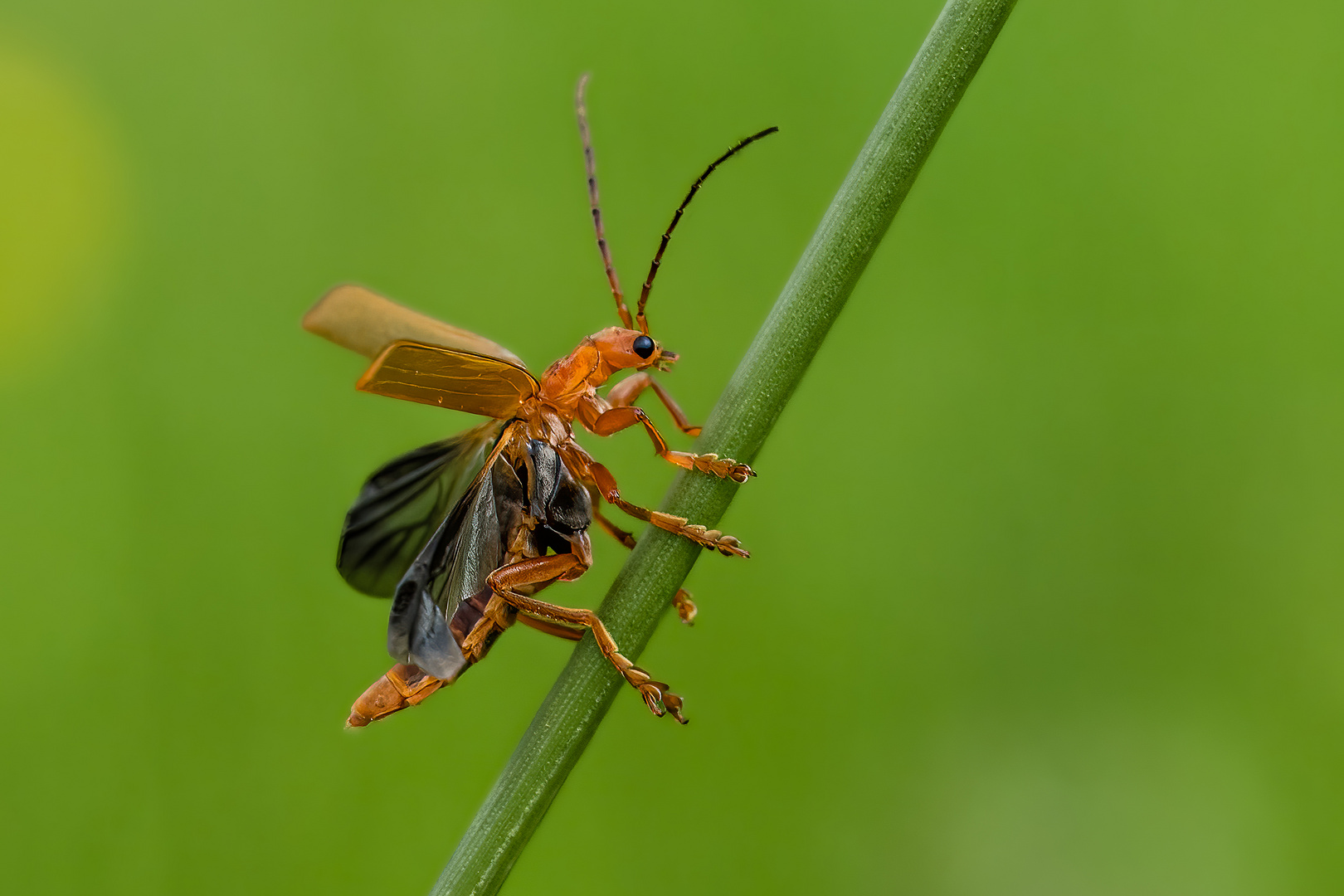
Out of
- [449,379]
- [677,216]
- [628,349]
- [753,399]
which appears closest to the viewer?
[753,399]

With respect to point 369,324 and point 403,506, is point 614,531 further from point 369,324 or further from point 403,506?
point 369,324

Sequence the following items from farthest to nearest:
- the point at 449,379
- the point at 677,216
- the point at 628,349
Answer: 1. the point at 628,349
2. the point at 677,216
3. the point at 449,379

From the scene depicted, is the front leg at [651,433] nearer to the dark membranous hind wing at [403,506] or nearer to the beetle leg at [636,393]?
the beetle leg at [636,393]

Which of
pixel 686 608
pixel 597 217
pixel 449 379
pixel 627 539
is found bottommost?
pixel 686 608

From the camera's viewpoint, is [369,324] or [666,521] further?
[369,324]

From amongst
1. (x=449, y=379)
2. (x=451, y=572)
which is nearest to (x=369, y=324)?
(x=449, y=379)

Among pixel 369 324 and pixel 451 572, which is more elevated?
pixel 369 324

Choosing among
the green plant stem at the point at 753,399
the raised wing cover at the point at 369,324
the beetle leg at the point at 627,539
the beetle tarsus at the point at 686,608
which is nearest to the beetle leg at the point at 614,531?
the beetle leg at the point at 627,539
